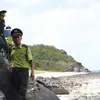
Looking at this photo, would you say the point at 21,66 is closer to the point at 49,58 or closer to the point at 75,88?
the point at 75,88

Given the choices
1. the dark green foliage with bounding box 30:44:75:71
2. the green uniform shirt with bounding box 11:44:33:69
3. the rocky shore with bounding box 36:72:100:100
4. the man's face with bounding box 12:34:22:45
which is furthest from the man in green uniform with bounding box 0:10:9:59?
the dark green foliage with bounding box 30:44:75:71

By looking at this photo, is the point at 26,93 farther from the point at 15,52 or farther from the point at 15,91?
the point at 15,52

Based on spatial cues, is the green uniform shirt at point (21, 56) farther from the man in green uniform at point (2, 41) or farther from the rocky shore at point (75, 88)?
the rocky shore at point (75, 88)

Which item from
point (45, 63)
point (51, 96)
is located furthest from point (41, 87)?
point (45, 63)

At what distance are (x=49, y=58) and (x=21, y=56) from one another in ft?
272

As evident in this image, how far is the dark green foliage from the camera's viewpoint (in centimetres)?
8406

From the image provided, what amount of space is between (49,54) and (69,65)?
10234 millimetres

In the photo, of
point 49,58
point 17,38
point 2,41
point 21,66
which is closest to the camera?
point 17,38

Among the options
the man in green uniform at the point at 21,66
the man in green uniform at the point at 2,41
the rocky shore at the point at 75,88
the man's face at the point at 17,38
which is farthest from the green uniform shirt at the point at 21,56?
the rocky shore at the point at 75,88

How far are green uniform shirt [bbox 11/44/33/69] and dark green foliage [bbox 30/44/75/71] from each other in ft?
219

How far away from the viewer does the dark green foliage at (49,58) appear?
84062 mm

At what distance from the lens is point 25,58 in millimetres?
12023

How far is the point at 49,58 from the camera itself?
Answer: 9500 centimetres

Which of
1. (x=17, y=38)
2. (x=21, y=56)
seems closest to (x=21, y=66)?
(x=21, y=56)
